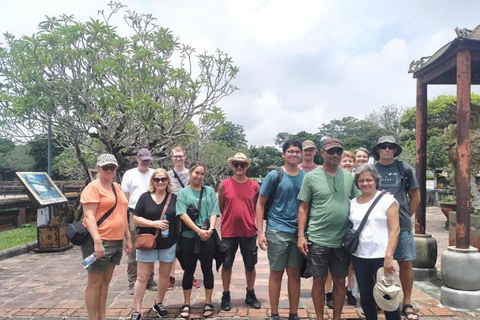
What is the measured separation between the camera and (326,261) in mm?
3426

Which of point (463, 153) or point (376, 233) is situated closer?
point (376, 233)

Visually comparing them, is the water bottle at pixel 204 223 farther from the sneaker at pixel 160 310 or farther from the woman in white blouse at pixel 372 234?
the woman in white blouse at pixel 372 234

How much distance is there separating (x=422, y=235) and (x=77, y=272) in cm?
500

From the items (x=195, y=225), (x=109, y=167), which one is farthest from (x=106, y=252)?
(x=195, y=225)

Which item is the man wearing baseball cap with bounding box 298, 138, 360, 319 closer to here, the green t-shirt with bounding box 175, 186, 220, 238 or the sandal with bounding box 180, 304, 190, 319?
the green t-shirt with bounding box 175, 186, 220, 238

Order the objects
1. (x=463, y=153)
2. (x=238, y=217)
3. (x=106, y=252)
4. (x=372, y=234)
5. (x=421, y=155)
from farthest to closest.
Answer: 1. (x=421, y=155)
2. (x=463, y=153)
3. (x=238, y=217)
4. (x=106, y=252)
5. (x=372, y=234)

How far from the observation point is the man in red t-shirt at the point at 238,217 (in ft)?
13.6

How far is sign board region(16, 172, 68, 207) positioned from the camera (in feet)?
24.6

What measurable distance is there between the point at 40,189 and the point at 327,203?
6.50 metres

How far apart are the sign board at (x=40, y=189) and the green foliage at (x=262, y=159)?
4843 centimetres

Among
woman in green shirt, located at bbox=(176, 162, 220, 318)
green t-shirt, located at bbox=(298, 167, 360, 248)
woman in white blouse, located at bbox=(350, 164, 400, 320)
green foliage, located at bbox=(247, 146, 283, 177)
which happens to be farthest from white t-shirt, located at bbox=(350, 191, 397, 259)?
green foliage, located at bbox=(247, 146, 283, 177)

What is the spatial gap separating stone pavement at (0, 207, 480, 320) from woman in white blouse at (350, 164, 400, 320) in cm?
91

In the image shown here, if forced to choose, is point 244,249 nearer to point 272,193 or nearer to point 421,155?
point 272,193

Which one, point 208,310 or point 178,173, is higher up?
point 178,173
